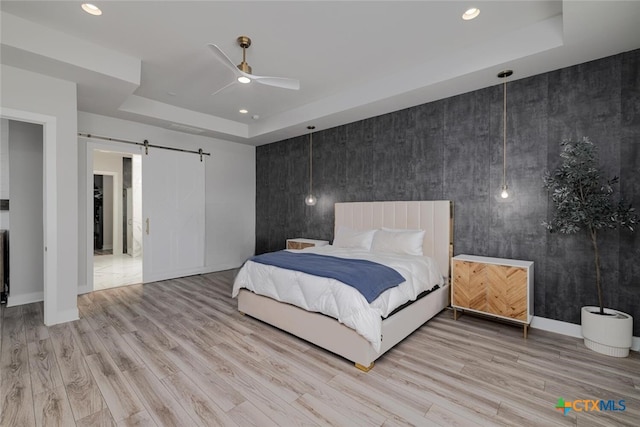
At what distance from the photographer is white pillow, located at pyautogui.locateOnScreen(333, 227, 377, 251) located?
4312 millimetres

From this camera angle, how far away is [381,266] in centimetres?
300

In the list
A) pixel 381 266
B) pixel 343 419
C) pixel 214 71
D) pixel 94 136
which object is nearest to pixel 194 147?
pixel 94 136

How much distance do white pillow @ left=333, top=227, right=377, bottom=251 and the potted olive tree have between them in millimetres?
2141

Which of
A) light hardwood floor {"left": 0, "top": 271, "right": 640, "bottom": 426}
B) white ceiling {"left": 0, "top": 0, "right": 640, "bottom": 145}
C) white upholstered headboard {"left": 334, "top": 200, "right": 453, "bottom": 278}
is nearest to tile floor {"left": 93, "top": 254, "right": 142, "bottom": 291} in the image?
light hardwood floor {"left": 0, "top": 271, "right": 640, "bottom": 426}

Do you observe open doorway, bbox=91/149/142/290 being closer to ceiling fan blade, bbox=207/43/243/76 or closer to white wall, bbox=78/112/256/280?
white wall, bbox=78/112/256/280

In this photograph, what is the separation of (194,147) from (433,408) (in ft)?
18.7

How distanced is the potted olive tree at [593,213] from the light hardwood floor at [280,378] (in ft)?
0.58

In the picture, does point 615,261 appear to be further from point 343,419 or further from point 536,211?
point 343,419

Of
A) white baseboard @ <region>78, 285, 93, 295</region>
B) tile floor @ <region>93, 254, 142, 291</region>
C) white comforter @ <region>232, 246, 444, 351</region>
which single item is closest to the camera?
white comforter @ <region>232, 246, 444, 351</region>

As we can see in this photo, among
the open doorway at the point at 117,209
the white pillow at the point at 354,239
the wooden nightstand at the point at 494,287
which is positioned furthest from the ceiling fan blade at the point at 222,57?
the open doorway at the point at 117,209

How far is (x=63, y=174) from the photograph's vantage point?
3.32 m

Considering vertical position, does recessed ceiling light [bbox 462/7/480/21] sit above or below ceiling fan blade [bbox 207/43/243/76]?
above

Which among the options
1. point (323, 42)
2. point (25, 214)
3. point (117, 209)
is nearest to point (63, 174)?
point (25, 214)

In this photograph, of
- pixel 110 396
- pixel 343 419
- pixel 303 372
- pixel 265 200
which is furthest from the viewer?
pixel 265 200
